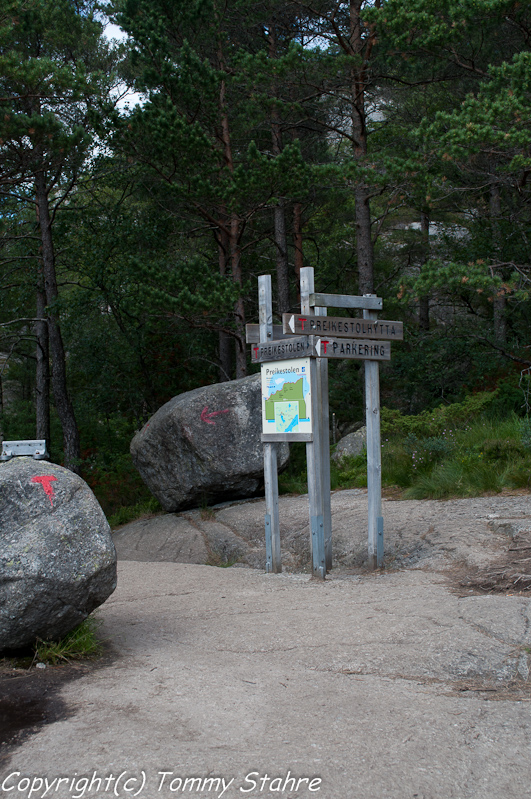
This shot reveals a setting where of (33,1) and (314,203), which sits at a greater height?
(33,1)

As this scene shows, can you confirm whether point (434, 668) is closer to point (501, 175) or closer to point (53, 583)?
point (53, 583)

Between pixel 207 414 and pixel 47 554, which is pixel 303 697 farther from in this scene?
pixel 207 414

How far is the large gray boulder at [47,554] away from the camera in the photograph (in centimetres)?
388

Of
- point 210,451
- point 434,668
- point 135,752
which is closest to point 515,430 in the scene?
point 210,451

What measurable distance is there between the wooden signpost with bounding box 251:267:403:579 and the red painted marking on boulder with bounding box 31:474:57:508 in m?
3.10

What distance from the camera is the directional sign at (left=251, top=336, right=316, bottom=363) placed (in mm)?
6832

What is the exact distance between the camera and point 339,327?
23.0ft

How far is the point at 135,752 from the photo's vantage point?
9.58 ft

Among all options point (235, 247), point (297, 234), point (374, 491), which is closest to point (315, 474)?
point (374, 491)

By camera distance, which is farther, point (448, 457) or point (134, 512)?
point (134, 512)

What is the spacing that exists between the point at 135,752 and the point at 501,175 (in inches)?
487

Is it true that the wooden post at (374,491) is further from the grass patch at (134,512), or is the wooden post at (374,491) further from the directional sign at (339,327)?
the grass patch at (134,512)

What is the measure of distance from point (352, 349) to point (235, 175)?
6975 millimetres

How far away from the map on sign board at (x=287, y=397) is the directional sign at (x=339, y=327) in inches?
13.3
